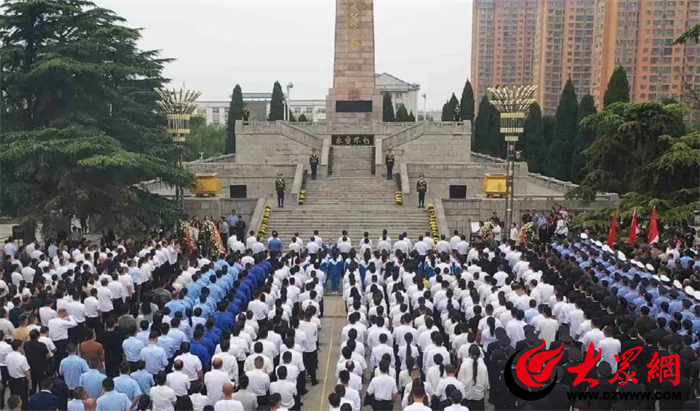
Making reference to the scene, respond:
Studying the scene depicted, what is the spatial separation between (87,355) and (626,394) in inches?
290

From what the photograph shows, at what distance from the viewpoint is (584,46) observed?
67.7 meters

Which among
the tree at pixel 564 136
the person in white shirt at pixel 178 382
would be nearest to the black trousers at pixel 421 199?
the tree at pixel 564 136

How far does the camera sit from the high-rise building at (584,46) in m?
58.2

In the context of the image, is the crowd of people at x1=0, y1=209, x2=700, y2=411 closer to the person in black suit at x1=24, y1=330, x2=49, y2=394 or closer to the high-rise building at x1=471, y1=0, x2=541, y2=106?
the person in black suit at x1=24, y1=330, x2=49, y2=394

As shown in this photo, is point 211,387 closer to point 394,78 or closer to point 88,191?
point 88,191

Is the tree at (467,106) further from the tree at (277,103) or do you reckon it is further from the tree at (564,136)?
the tree at (277,103)

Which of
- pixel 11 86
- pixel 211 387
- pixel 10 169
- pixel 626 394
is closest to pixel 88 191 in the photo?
pixel 10 169

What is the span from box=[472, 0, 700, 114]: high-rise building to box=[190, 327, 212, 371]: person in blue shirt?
1817 inches

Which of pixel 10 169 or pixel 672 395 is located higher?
pixel 10 169

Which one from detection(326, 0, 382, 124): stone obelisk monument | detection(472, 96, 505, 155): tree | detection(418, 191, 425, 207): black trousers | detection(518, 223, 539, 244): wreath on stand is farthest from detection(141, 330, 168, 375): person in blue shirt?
detection(472, 96, 505, 155): tree

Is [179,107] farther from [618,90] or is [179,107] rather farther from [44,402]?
[618,90]

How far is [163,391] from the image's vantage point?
8.92m

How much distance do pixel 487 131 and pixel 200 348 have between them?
41.8 m

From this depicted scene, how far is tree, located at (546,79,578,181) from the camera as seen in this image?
40.5 metres
